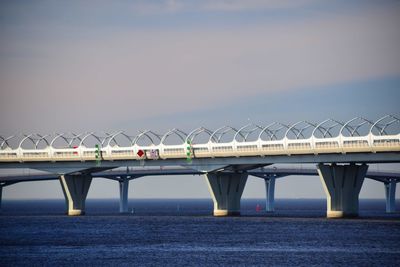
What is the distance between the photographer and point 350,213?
6014 inches

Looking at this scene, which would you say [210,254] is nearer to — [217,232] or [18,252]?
[18,252]

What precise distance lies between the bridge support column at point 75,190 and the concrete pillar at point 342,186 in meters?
51.5

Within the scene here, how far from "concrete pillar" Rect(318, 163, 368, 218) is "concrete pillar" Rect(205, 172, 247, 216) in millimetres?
19734

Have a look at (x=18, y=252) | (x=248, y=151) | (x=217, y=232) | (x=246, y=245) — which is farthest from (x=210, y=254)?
(x=248, y=151)

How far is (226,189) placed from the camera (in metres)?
169

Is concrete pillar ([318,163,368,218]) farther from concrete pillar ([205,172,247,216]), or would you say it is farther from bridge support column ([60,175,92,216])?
bridge support column ([60,175,92,216])

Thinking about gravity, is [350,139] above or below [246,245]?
above

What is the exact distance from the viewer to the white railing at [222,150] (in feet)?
474

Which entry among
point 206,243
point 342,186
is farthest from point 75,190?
point 206,243

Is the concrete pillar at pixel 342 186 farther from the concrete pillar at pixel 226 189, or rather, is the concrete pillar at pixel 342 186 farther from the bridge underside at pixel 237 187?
the concrete pillar at pixel 226 189

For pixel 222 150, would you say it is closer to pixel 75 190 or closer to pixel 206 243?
pixel 75 190

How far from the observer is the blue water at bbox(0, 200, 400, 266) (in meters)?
95.8

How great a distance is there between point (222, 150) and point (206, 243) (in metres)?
48.9

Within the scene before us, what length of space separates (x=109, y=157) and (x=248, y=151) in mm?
29178
